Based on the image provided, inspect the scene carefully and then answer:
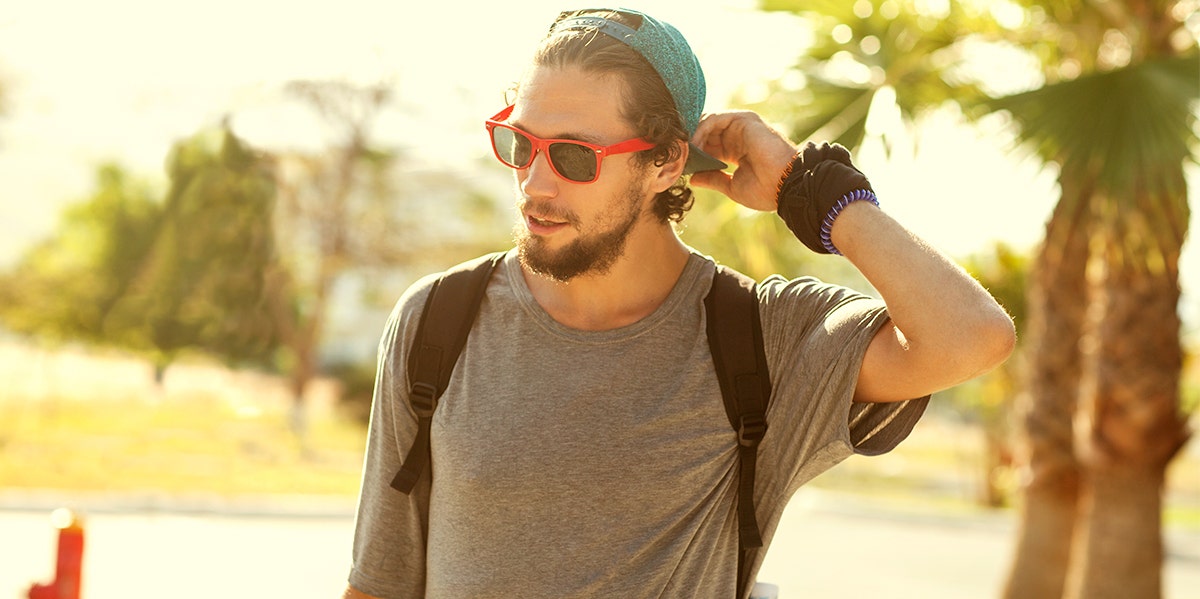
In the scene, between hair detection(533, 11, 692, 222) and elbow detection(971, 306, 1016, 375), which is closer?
elbow detection(971, 306, 1016, 375)

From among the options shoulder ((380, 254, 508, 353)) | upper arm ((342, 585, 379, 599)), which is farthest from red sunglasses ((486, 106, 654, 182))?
upper arm ((342, 585, 379, 599))

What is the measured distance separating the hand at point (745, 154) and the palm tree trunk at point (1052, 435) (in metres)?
6.48

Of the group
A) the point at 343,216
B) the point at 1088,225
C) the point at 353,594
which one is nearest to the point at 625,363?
the point at 353,594

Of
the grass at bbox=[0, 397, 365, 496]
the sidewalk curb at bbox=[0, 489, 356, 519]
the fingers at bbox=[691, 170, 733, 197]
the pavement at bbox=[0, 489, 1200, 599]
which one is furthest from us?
the grass at bbox=[0, 397, 365, 496]

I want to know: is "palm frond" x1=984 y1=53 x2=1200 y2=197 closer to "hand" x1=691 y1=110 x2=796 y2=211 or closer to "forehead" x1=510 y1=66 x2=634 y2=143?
"hand" x1=691 y1=110 x2=796 y2=211

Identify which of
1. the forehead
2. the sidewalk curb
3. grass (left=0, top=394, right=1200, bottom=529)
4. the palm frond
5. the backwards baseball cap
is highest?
the palm frond

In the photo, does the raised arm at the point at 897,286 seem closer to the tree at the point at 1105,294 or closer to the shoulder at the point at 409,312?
the shoulder at the point at 409,312

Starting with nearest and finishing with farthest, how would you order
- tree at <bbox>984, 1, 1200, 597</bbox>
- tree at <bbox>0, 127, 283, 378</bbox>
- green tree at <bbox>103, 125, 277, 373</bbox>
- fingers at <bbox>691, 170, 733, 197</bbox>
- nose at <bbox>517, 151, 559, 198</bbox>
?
nose at <bbox>517, 151, 559, 198</bbox>, fingers at <bbox>691, 170, 733, 197</bbox>, tree at <bbox>984, 1, 1200, 597</bbox>, green tree at <bbox>103, 125, 277, 373</bbox>, tree at <bbox>0, 127, 283, 378</bbox>

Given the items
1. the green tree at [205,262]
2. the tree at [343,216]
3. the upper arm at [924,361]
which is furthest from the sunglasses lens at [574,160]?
the green tree at [205,262]

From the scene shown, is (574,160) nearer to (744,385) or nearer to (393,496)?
(744,385)

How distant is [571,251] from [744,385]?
33cm

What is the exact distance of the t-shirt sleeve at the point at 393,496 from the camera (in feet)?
6.85

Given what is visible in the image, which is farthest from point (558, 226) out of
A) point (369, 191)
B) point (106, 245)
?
point (106, 245)

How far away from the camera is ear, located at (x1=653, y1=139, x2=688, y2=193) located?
2125 millimetres
